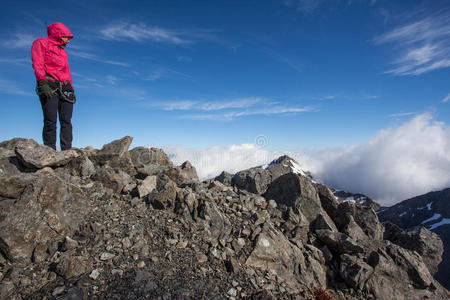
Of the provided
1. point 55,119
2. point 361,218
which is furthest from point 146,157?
point 361,218

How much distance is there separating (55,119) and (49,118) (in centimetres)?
29

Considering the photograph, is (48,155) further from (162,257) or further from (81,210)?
(162,257)

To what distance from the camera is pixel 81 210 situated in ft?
30.6

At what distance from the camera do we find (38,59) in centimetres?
1227

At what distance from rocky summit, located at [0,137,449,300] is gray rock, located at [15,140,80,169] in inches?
1.9

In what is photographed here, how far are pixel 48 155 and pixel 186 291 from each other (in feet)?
32.0

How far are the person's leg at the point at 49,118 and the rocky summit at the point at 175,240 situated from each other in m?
1.87

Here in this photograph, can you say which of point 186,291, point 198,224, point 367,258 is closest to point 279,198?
point 367,258

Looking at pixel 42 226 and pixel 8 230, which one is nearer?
pixel 8 230

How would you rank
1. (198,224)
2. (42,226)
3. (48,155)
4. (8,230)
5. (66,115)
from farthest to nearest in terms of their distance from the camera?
(66,115) → (48,155) → (198,224) → (42,226) → (8,230)

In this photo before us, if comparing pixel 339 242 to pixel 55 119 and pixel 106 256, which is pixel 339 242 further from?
pixel 55 119

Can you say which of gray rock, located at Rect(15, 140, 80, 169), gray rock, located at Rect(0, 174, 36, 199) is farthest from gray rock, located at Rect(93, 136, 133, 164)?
gray rock, located at Rect(0, 174, 36, 199)

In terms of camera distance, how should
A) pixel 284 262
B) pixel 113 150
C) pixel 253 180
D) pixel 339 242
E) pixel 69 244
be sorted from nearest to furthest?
pixel 69 244
pixel 284 262
pixel 339 242
pixel 113 150
pixel 253 180

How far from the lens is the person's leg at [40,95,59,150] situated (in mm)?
12882
